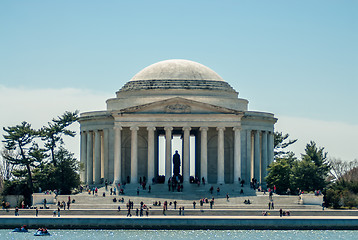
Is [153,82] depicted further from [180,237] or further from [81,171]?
[180,237]

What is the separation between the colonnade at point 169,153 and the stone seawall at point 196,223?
30852 millimetres

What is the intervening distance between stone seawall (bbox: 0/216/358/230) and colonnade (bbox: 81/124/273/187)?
3085cm

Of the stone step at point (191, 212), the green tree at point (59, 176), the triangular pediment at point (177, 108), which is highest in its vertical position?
the triangular pediment at point (177, 108)

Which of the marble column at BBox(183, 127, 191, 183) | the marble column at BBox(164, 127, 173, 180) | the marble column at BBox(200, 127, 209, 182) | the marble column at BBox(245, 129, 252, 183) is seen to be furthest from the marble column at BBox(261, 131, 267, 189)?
the marble column at BBox(164, 127, 173, 180)

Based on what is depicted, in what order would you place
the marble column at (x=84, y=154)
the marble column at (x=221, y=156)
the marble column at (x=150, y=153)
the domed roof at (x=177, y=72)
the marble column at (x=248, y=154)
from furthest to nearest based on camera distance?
the marble column at (x=84, y=154)
the domed roof at (x=177, y=72)
the marble column at (x=248, y=154)
the marble column at (x=221, y=156)
the marble column at (x=150, y=153)

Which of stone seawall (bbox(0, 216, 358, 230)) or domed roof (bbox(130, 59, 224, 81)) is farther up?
domed roof (bbox(130, 59, 224, 81))

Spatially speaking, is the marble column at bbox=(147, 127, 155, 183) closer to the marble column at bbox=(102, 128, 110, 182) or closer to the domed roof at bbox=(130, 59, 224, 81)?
the marble column at bbox=(102, 128, 110, 182)

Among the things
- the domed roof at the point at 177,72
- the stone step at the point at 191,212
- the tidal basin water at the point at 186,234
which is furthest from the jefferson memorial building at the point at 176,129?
the tidal basin water at the point at 186,234

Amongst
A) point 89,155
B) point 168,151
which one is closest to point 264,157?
point 168,151

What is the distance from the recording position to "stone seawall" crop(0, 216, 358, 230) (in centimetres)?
10700

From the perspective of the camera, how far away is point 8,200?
13712cm

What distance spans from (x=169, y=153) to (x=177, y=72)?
1525 centimetres

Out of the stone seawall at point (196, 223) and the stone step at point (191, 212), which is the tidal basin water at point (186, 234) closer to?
the stone seawall at point (196, 223)

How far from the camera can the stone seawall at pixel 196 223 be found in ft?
351
